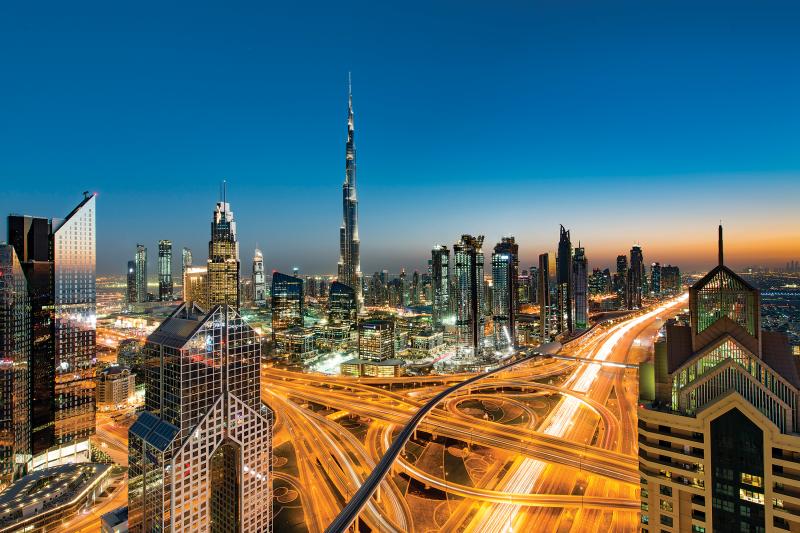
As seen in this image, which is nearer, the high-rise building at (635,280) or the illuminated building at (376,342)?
the illuminated building at (376,342)

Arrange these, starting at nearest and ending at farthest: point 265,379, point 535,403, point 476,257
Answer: point 535,403 → point 265,379 → point 476,257

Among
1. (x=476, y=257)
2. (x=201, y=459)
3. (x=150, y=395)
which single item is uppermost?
(x=476, y=257)

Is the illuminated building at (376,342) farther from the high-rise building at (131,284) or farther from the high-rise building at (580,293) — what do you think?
the high-rise building at (131,284)

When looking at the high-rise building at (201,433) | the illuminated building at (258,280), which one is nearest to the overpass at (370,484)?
the high-rise building at (201,433)

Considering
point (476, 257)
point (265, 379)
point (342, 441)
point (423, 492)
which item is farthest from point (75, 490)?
point (476, 257)

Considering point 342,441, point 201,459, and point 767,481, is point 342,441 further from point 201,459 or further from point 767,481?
point 767,481

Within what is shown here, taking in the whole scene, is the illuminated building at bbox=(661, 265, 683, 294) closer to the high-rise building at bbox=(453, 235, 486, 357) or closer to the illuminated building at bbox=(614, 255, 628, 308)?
the illuminated building at bbox=(614, 255, 628, 308)

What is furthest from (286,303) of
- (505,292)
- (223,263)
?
(505,292)
